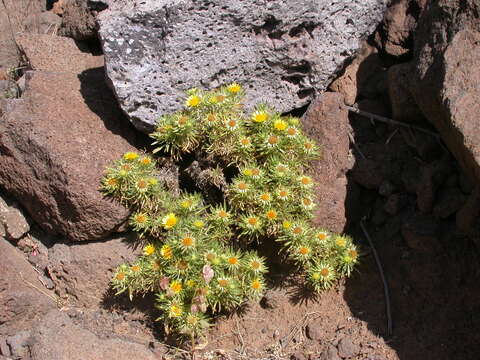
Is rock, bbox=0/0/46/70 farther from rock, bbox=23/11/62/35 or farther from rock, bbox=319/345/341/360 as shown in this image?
rock, bbox=319/345/341/360

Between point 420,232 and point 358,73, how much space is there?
1380 mm

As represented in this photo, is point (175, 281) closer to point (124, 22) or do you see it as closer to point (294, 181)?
point (294, 181)

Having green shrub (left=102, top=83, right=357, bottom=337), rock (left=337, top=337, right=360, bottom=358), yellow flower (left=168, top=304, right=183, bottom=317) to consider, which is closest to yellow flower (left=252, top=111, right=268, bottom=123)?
green shrub (left=102, top=83, right=357, bottom=337)

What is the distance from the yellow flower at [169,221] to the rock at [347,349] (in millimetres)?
1277

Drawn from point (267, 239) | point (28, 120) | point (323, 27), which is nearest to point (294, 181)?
point (267, 239)

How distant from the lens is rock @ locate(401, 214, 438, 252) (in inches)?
150

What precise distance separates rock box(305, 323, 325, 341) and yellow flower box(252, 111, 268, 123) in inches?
54.1

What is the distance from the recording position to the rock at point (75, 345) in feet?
12.2

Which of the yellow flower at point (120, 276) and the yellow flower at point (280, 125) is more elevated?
the yellow flower at point (280, 125)

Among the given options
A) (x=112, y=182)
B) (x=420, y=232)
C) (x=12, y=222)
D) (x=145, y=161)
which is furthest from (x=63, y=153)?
(x=420, y=232)

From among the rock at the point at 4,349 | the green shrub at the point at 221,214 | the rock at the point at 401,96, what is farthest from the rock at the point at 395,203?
the rock at the point at 4,349

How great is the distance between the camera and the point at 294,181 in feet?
13.0

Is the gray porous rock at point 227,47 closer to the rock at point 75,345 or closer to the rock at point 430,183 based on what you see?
the rock at point 430,183

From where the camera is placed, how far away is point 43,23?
5.24 metres
